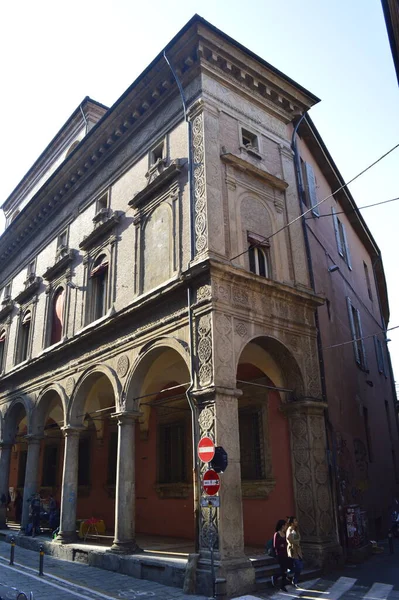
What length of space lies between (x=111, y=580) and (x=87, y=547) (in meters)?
2.82

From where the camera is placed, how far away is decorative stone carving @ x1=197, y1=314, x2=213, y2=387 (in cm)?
1056

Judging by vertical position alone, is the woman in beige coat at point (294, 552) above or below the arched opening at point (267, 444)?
below

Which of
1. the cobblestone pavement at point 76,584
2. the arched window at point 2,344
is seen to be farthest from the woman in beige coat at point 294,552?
the arched window at point 2,344

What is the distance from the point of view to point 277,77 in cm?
1473

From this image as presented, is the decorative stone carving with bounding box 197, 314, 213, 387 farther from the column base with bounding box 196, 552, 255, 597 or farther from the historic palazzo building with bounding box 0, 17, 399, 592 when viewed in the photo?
the column base with bounding box 196, 552, 255, 597

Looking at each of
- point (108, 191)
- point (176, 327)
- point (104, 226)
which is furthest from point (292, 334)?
point (108, 191)

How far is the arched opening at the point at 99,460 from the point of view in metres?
17.3

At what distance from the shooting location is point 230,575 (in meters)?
9.06

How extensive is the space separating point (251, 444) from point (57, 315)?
935cm

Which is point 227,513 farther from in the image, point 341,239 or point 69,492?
point 341,239

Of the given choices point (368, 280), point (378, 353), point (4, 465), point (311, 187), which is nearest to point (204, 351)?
point (311, 187)

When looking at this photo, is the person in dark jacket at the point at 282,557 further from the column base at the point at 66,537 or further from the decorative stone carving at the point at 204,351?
the column base at the point at 66,537

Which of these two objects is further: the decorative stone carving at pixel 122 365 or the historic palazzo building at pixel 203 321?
the decorative stone carving at pixel 122 365

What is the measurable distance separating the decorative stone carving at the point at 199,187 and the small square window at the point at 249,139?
1.63 m
